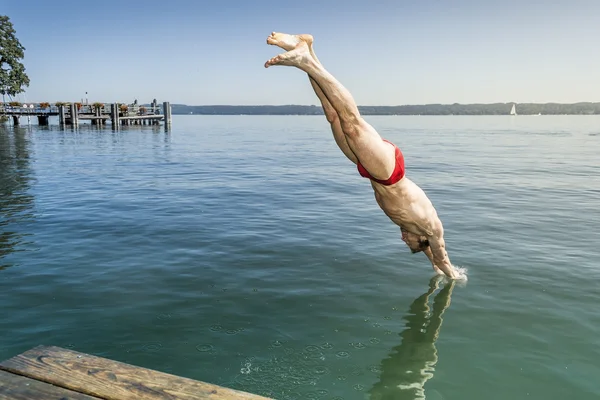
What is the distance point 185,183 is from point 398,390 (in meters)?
18.2

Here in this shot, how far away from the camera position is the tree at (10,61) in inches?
2880

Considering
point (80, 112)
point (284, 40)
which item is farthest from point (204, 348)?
point (80, 112)

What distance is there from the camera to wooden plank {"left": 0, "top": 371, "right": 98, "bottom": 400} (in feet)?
13.6

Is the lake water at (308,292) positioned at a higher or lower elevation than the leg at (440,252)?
lower

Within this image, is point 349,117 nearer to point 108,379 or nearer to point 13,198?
point 108,379

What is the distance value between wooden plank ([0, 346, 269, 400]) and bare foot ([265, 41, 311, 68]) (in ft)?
12.5

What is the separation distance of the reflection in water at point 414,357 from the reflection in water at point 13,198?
8.57 meters

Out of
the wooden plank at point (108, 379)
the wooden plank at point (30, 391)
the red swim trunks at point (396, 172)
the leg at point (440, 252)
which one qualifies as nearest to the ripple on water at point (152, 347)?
the wooden plank at point (108, 379)

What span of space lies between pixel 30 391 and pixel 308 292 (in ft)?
19.1

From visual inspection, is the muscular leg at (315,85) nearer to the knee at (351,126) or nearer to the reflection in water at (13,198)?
the knee at (351,126)

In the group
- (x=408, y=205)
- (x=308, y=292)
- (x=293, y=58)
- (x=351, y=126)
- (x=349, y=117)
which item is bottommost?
(x=308, y=292)

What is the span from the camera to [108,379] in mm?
4465

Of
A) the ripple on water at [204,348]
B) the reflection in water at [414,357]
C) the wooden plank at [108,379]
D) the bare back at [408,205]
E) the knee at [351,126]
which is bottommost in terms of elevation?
the reflection in water at [414,357]

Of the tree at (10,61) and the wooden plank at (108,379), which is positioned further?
the tree at (10,61)
